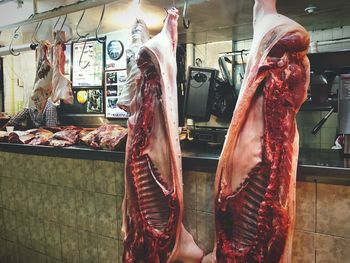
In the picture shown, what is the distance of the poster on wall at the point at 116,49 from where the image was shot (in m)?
5.48

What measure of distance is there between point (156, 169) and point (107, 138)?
0.81 metres

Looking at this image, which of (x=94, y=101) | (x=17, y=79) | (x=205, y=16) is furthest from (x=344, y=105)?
(x=17, y=79)

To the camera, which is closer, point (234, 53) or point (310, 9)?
point (310, 9)

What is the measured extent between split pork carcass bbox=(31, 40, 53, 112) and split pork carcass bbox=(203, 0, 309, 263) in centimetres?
219

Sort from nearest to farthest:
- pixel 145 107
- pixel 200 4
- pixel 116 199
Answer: pixel 145 107 → pixel 116 199 → pixel 200 4

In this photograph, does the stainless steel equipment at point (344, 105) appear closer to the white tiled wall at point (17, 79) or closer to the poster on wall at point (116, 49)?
the poster on wall at point (116, 49)

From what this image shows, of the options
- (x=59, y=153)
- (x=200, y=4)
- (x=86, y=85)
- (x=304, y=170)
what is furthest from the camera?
(x=86, y=85)

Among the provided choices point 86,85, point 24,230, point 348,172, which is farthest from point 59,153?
point 86,85

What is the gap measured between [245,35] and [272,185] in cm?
379

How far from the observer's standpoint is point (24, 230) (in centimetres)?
369

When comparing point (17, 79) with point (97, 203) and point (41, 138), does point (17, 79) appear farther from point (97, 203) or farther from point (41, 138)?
point (97, 203)

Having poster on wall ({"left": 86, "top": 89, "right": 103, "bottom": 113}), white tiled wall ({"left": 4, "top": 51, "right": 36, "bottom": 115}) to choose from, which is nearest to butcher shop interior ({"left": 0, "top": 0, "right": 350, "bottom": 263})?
poster on wall ({"left": 86, "top": 89, "right": 103, "bottom": 113})

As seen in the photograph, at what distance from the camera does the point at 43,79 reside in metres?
3.31

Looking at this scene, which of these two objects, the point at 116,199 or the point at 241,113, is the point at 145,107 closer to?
the point at 241,113
